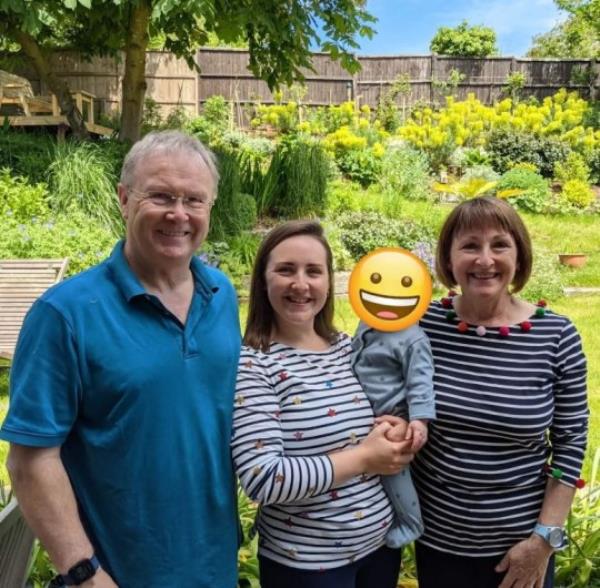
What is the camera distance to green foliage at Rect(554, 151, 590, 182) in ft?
40.0

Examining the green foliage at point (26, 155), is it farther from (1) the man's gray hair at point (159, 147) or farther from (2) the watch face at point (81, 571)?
(2) the watch face at point (81, 571)

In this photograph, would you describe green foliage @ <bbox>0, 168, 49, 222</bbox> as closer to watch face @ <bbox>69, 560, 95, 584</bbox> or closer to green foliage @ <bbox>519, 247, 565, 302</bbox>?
green foliage @ <bbox>519, 247, 565, 302</bbox>

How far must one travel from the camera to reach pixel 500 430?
5.59 ft

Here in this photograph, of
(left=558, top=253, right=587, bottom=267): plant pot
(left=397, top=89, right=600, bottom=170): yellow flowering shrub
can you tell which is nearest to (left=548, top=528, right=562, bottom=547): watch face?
(left=558, top=253, right=587, bottom=267): plant pot

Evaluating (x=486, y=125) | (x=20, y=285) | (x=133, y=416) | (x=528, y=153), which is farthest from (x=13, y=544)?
(x=486, y=125)

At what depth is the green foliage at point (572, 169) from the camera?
40.0ft

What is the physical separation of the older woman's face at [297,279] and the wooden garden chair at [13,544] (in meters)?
0.77

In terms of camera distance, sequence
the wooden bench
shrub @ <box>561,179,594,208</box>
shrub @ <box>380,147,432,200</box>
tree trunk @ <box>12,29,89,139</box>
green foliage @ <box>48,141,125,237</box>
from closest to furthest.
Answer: the wooden bench, green foliage @ <box>48,141,125,237</box>, tree trunk @ <box>12,29,89,139</box>, shrub @ <box>380,147,432,200</box>, shrub @ <box>561,179,594,208</box>

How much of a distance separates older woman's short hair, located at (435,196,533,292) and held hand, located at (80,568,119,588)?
1182mm

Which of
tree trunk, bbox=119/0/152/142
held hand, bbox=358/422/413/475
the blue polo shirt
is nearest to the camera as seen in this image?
the blue polo shirt

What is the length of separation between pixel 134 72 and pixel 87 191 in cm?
251

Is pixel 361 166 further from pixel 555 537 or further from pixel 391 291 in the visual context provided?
pixel 555 537

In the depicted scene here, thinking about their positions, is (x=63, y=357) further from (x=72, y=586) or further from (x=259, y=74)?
(x=259, y=74)

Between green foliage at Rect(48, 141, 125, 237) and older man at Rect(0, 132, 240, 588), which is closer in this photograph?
older man at Rect(0, 132, 240, 588)
